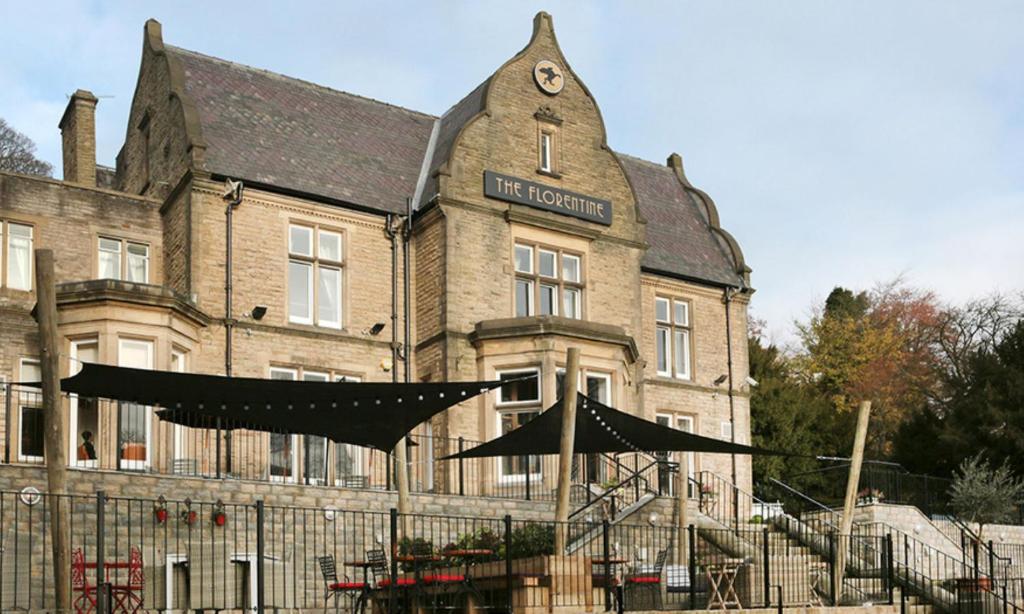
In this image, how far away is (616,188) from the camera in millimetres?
26875

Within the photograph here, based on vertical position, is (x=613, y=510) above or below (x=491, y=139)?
below

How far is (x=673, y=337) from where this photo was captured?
28.5 meters

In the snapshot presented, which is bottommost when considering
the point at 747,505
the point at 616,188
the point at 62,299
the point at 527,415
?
the point at 747,505

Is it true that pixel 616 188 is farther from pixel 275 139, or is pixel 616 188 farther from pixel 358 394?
pixel 358 394

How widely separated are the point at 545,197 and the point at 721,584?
400 inches

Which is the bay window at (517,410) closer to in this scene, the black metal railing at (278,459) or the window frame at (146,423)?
the black metal railing at (278,459)

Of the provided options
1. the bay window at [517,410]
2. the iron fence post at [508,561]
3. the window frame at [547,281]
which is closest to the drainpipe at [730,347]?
the window frame at [547,281]

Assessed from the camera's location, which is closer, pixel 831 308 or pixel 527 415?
pixel 527 415

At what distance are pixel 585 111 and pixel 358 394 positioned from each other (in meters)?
13.4

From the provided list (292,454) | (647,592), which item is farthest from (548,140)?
(647,592)

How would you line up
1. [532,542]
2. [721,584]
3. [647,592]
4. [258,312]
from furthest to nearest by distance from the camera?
[258,312] < [532,542] < [721,584] < [647,592]

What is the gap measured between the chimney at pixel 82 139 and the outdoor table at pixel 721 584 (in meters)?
14.6

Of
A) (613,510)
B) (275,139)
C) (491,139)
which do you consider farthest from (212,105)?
(613,510)

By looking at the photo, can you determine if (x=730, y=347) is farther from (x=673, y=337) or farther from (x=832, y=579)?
(x=832, y=579)
